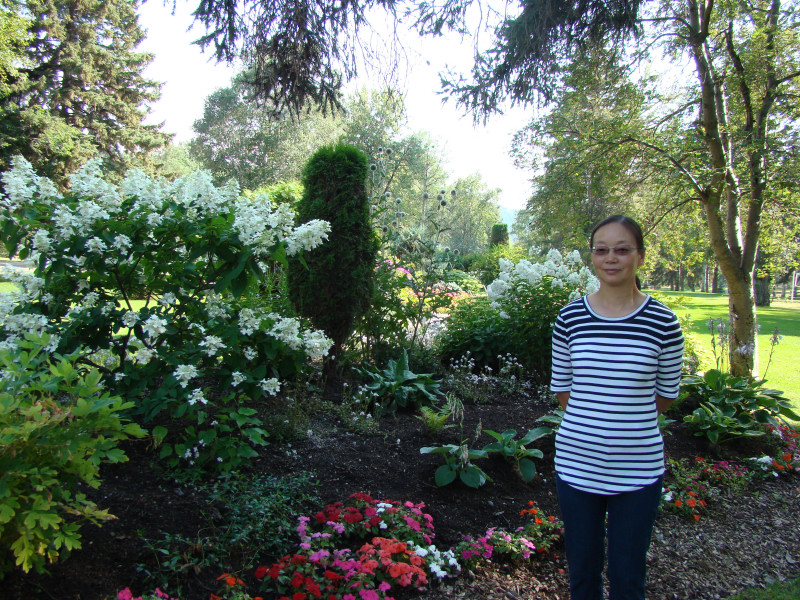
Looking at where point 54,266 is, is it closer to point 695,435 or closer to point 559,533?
point 559,533

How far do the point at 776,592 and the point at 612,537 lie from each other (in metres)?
1.42

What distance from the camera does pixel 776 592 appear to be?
7.70 feet

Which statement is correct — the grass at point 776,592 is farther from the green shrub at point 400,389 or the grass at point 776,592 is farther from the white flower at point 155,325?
the white flower at point 155,325

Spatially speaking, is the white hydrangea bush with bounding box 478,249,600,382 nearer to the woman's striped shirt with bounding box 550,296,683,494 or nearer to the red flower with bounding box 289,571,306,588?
the woman's striped shirt with bounding box 550,296,683,494

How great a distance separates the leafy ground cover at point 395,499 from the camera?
1872mm

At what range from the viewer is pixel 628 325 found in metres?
1.67

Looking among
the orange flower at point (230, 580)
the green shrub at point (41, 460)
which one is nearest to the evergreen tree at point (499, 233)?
the orange flower at point (230, 580)

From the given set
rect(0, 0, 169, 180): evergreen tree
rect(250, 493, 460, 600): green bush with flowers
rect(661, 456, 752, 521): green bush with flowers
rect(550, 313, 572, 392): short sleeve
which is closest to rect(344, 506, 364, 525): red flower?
rect(250, 493, 460, 600): green bush with flowers

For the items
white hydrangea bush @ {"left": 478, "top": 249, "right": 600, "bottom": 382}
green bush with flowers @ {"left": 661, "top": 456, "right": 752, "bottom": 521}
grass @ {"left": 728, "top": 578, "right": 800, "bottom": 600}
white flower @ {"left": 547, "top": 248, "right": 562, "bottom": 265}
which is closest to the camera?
grass @ {"left": 728, "top": 578, "right": 800, "bottom": 600}

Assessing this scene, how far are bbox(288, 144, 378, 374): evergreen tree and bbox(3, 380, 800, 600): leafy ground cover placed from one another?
113 cm

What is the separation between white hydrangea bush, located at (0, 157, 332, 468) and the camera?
8.21 ft

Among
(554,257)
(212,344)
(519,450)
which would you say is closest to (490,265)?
(554,257)

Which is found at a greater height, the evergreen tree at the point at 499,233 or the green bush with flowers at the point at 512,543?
the evergreen tree at the point at 499,233

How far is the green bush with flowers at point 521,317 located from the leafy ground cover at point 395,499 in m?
1.63
